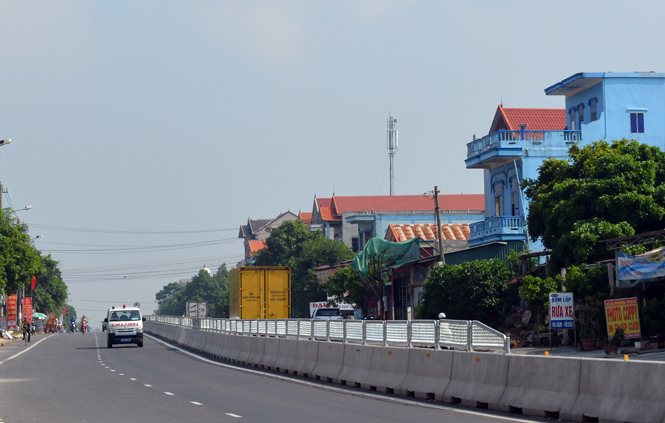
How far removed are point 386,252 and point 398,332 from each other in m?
33.8

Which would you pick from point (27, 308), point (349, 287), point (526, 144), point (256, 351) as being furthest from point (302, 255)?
point (256, 351)

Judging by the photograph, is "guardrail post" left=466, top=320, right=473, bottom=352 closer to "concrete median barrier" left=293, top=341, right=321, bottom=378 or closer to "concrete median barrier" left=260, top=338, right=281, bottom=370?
"concrete median barrier" left=293, top=341, right=321, bottom=378

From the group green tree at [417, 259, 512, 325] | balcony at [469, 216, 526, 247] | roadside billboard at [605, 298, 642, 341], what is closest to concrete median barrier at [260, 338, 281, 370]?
roadside billboard at [605, 298, 642, 341]

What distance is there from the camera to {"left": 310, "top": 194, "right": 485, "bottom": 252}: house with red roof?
7644cm

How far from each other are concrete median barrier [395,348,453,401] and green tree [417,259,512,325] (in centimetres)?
2082

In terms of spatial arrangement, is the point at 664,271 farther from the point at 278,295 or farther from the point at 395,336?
the point at 278,295

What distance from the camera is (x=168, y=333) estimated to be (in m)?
53.9

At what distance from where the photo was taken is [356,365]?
63.3 feet

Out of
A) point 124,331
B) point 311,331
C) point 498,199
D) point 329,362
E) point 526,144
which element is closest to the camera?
point 329,362

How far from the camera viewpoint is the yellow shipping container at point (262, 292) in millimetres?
37219

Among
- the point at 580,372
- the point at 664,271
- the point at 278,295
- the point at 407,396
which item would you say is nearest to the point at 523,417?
the point at 580,372

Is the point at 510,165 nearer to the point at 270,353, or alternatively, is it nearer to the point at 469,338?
the point at 270,353

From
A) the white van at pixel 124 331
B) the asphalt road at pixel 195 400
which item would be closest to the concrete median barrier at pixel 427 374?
the asphalt road at pixel 195 400

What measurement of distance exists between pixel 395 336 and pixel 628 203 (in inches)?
653
